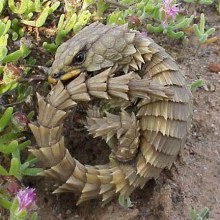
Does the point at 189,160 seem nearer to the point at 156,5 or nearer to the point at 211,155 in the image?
the point at 211,155

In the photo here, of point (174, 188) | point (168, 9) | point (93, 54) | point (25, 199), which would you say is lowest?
point (174, 188)

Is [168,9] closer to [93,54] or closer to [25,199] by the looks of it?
[93,54]

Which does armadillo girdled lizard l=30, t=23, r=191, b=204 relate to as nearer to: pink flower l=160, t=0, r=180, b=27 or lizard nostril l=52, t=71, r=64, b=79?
lizard nostril l=52, t=71, r=64, b=79

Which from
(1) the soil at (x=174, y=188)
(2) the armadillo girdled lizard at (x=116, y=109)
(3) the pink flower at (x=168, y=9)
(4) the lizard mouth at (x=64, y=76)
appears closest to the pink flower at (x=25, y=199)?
(2) the armadillo girdled lizard at (x=116, y=109)

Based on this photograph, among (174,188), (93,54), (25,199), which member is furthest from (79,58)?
(174,188)

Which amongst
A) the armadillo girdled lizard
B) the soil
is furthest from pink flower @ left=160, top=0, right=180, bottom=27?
the armadillo girdled lizard
